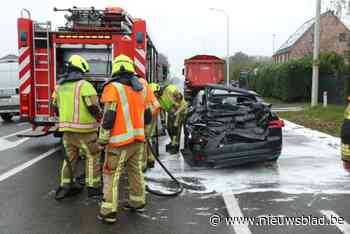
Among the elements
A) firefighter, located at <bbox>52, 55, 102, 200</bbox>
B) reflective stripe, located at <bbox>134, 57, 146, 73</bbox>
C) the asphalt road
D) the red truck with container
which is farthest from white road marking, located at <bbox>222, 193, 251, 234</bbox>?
the red truck with container

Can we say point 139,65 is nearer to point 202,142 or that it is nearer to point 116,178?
point 202,142

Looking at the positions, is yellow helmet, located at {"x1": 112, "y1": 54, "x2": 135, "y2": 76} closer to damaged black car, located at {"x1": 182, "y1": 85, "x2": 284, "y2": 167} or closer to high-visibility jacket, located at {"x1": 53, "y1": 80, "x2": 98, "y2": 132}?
high-visibility jacket, located at {"x1": 53, "y1": 80, "x2": 98, "y2": 132}

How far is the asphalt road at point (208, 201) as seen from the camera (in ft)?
14.4

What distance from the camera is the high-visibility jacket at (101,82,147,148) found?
4375 mm

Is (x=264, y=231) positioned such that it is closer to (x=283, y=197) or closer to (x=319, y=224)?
(x=319, y=224)

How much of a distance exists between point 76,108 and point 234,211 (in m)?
2.36

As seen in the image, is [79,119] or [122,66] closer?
[122,66]

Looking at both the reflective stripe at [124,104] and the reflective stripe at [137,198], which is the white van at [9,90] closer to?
the reflective stripe at [137,198]

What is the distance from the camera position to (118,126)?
4.43 meters

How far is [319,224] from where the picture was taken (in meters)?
4.44

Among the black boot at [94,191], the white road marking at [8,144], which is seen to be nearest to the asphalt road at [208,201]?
the black boot at [94,191]

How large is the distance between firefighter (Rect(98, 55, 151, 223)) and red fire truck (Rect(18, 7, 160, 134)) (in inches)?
153

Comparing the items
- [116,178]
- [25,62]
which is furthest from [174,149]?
[116,178]

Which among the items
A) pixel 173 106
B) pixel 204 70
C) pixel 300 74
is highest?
pixel 204 70
